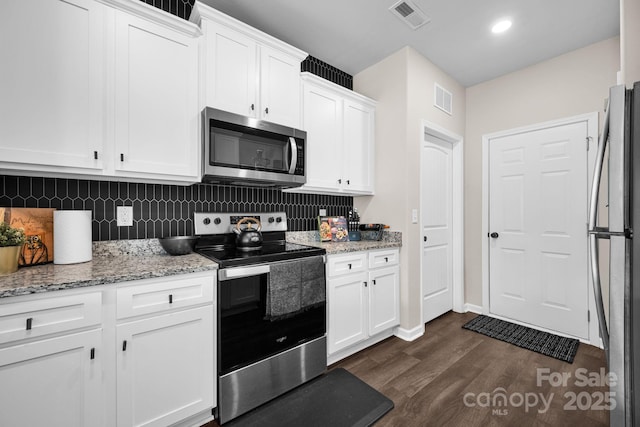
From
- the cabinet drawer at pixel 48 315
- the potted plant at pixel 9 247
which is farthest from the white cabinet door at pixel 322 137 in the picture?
the potted plant at pixel 9 247

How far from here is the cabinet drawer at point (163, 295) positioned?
50.8 inches

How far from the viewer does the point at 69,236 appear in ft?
4.75

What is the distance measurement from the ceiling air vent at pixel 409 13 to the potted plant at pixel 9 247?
9.01ft

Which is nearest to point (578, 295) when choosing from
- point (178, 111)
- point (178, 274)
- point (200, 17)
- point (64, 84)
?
point (178, 274)

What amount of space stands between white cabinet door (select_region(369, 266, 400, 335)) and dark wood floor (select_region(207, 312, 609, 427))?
220 millimetres

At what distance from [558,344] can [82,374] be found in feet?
11.9

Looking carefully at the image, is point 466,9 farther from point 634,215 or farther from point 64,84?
point 64,84

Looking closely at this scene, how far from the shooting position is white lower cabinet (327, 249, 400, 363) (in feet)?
7.00

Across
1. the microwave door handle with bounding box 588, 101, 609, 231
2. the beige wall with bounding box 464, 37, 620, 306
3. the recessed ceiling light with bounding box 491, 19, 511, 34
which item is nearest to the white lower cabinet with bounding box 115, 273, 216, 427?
the microwave door handle with bounding box 588, 101, 609, 231

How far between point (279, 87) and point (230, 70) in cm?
40

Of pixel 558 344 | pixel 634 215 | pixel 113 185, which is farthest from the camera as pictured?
pixel 558 344

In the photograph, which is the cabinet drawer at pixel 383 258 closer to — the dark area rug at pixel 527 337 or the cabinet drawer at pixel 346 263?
the cabinet drawer at pixel 346 263

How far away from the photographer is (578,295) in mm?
2607

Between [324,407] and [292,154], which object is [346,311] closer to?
[324,407]
